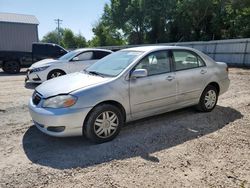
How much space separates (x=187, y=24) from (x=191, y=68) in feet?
90.2

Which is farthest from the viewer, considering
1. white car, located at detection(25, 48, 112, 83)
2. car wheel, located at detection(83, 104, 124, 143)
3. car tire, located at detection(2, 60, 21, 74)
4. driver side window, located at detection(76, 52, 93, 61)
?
car tire, located at detection(2, 60, 21, 74)

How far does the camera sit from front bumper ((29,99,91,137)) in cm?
376

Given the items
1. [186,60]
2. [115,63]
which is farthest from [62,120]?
[186,60]

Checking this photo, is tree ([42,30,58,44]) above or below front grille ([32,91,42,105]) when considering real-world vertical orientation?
above

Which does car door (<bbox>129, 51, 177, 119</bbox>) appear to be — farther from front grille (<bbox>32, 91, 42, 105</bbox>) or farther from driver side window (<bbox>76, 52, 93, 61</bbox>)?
driver side window (<bbox>76, 52, 93, 61</bbox>)

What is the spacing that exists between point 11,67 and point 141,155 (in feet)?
40.7

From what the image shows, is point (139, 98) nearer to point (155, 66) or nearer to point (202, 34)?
point (155, 66)

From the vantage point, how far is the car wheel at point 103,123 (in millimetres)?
3932

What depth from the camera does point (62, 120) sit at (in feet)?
12.3

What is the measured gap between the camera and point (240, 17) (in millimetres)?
23391

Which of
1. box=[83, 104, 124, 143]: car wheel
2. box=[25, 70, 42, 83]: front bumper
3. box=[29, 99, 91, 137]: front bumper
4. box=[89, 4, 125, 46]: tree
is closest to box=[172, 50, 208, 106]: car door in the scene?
box=[83, 104, 124, 143]: car wheel

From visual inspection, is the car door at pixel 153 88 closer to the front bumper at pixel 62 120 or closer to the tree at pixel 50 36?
the front bumper at pixel 62 120

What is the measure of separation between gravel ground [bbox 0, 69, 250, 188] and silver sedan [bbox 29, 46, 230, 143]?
0.30m

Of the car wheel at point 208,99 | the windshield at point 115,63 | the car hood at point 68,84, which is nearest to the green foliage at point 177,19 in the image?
the car wheel at point 208,99
